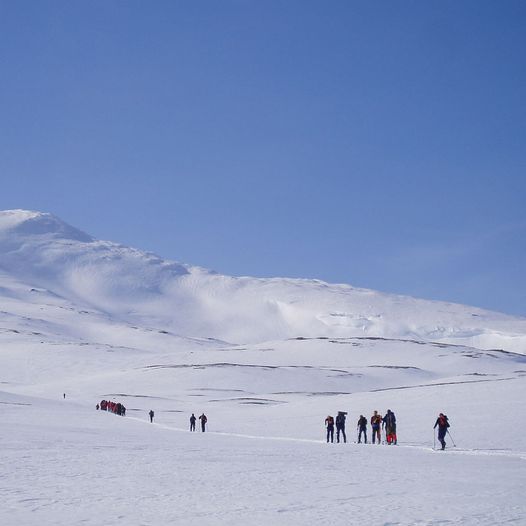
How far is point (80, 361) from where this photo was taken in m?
129

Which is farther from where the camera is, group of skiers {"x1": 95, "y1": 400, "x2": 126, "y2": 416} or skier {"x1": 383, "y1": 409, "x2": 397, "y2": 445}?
group of skiers {"x1": 95, "y1": 400, "x2": 126, "y2": 416}

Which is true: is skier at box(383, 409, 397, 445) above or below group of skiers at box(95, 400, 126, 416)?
below

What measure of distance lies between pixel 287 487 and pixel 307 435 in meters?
23.9

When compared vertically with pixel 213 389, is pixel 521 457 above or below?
below

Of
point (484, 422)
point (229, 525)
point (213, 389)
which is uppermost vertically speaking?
point (213, 389)

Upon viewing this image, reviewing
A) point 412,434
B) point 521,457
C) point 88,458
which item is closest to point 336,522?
point 88,458

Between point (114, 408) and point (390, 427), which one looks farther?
point (114, 408)

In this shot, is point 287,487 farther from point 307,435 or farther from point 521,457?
point 307,435

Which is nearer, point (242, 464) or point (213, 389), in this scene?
point (242, 464)

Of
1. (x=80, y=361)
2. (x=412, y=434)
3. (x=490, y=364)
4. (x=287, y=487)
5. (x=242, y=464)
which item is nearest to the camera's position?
(x=287, y=487)

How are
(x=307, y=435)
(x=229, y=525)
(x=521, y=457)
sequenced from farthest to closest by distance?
(x=307, y=435) → (x=521, y=457) → (x=229, y=525)

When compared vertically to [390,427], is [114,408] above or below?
above

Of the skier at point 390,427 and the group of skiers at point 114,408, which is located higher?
the group of skiers at point 114,408

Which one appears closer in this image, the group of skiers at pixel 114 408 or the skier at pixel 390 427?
the skier at pixel 390 427
